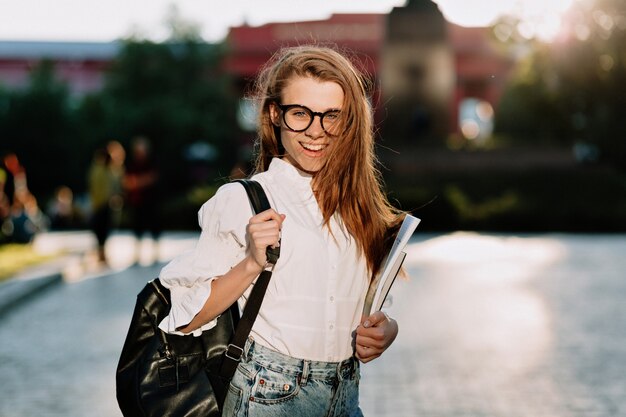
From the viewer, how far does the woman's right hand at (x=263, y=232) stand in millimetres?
2512

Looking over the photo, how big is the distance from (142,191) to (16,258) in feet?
6.70

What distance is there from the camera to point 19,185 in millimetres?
21547

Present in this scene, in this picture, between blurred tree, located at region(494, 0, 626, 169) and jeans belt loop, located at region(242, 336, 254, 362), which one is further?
blurred tree, located at region(494, 0, 626, 169)

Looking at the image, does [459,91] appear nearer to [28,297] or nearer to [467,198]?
[467,198]

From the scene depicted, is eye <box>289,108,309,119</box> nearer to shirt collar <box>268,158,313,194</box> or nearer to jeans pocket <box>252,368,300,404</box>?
shirt collar <box>268,158,313,194</box>

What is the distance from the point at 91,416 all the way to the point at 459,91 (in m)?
58.0

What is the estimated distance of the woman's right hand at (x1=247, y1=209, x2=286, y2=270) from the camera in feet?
8.24

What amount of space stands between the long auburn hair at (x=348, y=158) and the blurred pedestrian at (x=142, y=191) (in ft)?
45.0

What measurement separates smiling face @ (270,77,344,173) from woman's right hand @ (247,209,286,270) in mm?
312

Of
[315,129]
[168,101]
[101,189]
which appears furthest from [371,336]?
[168,101]

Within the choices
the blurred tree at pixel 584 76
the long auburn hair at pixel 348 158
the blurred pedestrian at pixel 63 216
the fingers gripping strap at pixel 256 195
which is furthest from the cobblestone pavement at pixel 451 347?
the blurred tree at pixel 584 76

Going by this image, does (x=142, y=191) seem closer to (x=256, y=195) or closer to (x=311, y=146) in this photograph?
(x=311, y=146)

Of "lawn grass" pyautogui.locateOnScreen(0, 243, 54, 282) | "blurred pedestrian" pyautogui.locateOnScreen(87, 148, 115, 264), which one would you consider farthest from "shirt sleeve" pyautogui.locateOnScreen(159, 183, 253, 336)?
"blurred pedestrian" pyautogui.locateOnScreen(87, 148, 115, 264)

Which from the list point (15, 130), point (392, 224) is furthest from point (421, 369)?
point (15, 130)
